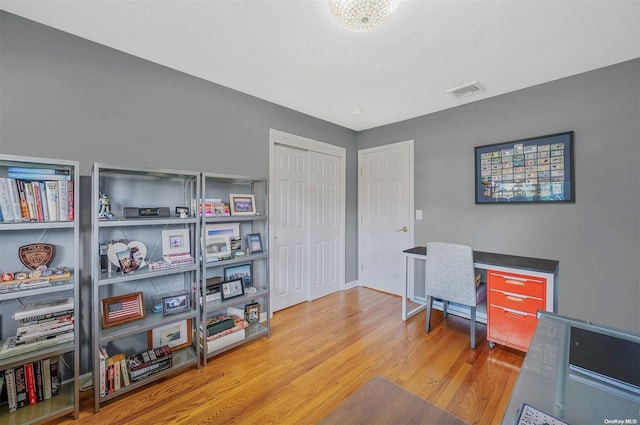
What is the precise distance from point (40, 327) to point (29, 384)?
371mm

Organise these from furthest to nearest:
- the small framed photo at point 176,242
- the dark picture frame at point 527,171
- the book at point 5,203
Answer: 1. the dark picture frame at point 527,171
2. the small framed photo at point 176,242
3. the book at point 5,203

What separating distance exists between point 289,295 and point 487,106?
3.06 m

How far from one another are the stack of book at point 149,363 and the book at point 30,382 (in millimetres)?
457

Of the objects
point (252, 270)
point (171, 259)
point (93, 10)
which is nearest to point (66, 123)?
point (93, 10)

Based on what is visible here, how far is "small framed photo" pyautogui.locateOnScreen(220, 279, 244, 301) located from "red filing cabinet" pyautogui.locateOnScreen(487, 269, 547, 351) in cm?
220

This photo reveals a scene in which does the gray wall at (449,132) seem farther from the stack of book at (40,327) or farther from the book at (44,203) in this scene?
the stack of book at (40,327)

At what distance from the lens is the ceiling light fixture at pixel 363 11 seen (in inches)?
52.2

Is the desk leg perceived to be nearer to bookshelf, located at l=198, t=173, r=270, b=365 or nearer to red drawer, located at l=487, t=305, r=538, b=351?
red drawer, located at l=487, t=305, r=538, b=351

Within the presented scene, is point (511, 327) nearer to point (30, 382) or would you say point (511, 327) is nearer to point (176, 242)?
point (176, 242)

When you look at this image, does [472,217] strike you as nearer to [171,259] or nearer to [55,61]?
[171,259]

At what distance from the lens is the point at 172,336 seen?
2.12 m

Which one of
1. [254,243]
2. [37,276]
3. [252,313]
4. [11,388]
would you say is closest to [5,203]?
[37,276]

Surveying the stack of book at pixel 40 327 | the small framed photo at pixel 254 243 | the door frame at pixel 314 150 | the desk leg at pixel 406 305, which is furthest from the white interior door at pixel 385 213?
the stack of book at pixel 40 327

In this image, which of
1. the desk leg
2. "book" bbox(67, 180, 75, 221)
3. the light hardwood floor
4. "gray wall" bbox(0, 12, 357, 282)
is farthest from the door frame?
"book" bbox(67, 180, 75, 221)
